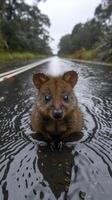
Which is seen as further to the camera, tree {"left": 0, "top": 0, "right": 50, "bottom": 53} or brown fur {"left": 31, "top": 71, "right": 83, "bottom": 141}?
tree {"left": 0, "top": 0, "right": 50, "bottom": 53}

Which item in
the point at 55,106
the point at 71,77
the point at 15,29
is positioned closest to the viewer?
the point at 55,106

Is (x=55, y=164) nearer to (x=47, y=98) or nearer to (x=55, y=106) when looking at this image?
(x=55, y=106)

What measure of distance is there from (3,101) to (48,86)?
3836 millimetres

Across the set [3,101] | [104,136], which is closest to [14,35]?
[3,101]

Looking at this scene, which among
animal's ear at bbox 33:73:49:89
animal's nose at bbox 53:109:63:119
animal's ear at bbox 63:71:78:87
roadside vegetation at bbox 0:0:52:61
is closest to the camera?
animal's nose at bbox 53:109:63:119

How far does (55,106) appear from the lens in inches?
178

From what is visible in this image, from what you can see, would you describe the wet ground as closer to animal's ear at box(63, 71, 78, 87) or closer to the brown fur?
the brown fur

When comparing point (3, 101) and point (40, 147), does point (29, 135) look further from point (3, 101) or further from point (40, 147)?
point (3, 101)

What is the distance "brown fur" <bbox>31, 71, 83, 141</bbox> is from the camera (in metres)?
4.69

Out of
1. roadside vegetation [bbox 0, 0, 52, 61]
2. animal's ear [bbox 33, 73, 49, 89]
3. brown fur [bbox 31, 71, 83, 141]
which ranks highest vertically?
animal's ear [bbox 33, 73, 49, 89]

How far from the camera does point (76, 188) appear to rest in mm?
3449

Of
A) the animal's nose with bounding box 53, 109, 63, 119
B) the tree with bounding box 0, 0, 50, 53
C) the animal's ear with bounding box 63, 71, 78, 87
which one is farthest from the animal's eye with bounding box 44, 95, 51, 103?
the tree with bounding box 0, 0, 50, 53

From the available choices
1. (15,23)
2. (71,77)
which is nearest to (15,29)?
(15,23)

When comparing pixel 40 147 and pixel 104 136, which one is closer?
pixel 40 147
